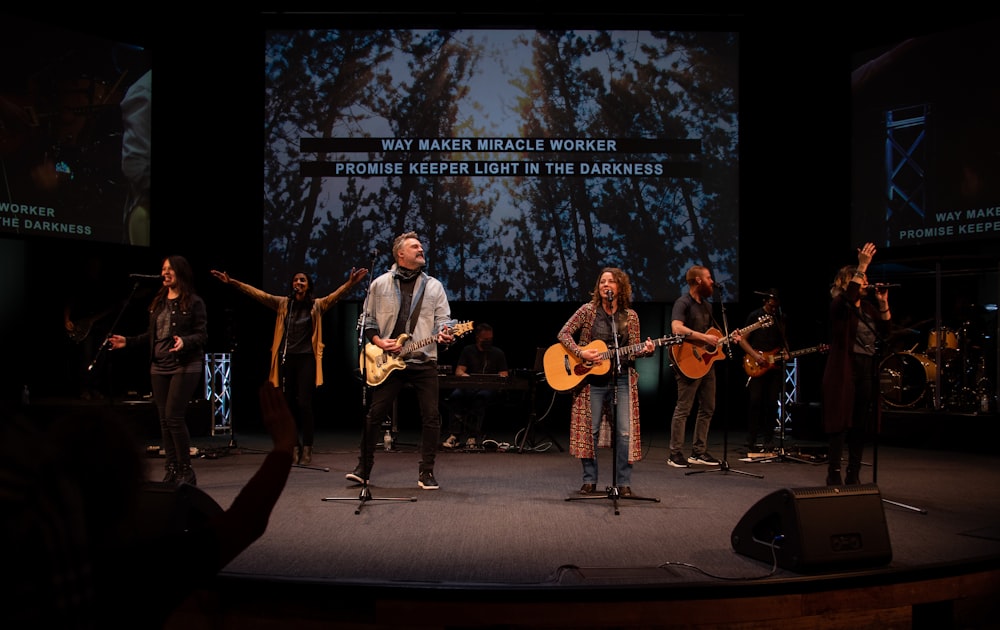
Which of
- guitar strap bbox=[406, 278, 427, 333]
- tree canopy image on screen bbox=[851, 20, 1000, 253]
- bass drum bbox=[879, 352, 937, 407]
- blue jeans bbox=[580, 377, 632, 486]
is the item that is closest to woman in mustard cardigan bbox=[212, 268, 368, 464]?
guitar strap bbox=[406, 278, 427, 333]

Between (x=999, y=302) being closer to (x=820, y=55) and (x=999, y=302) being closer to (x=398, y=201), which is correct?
(x=820, y=55)

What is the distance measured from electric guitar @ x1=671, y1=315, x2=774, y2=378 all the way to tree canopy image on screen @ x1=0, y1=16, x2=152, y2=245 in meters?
7.52

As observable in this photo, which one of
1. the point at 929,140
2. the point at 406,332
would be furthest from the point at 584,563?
the point at 929,140

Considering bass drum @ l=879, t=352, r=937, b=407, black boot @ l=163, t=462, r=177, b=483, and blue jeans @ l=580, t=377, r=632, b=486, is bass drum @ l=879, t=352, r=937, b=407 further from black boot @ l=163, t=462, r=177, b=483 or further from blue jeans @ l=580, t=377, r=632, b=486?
black boot @ l=163, t=462, r=177, b=483

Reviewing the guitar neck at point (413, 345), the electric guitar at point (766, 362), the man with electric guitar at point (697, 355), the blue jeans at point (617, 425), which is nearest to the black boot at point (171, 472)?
the guitar neck at point (413, 345)

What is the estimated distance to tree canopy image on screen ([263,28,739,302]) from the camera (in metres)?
10.9

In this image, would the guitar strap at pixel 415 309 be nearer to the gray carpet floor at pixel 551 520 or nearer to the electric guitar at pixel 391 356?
the electric guitar at pixel 391 356

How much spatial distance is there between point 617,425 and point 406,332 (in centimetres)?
187

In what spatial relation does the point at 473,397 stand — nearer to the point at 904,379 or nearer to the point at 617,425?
the point at 617,425

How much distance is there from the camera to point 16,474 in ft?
3.99

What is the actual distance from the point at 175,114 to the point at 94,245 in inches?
88.3

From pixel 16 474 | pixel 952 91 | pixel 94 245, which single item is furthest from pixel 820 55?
pixel 16 474

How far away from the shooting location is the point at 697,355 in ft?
27.1

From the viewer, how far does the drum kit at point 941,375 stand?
1044cm
